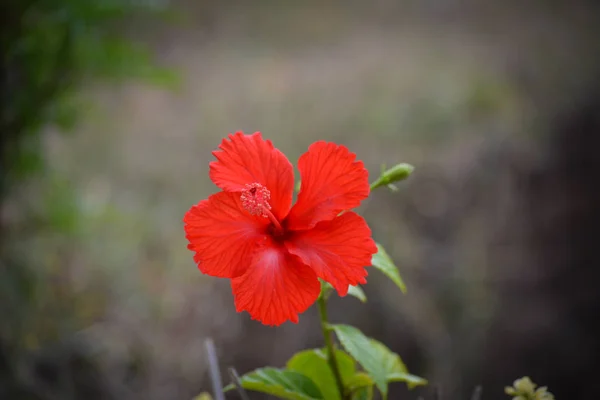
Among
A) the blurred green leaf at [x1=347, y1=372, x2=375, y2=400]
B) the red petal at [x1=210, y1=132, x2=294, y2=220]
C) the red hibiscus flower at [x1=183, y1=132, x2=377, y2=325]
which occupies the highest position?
the red petal at [x1=210, y1=132, x2=294, y2=220]

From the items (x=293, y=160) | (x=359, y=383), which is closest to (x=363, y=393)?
(x=359, y=383)

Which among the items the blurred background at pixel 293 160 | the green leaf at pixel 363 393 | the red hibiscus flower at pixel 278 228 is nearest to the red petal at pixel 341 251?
the red hibiscus flower at pixel 278 228

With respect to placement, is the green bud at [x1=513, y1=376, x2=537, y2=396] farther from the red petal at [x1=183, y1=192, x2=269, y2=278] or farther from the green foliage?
the green foliage

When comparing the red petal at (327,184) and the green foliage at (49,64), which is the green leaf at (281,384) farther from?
the green foliage at (49,64)

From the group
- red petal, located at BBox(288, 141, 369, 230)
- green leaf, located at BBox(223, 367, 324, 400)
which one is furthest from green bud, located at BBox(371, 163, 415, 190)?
green leaf, located at BBox(223, 367, 324, 400)

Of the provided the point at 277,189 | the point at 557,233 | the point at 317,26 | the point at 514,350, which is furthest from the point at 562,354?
the point at 317,26

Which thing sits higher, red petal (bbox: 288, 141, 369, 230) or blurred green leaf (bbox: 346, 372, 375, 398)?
red petal (bbox: 288, 141, 369, 230)

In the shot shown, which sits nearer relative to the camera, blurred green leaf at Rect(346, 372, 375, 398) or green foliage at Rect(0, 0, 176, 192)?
blurred green leaf at Rect(346, 372, 375, 398)
